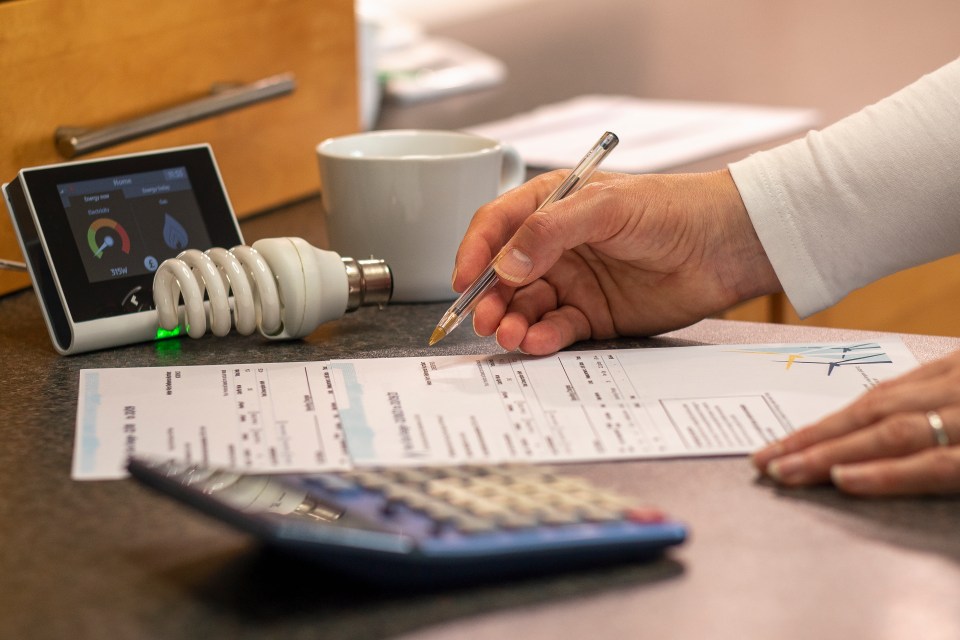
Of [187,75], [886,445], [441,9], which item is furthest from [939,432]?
[441,9]

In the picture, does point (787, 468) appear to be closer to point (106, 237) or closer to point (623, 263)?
point (623, 263)

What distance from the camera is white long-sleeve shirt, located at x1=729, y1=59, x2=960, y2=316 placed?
2.92ft

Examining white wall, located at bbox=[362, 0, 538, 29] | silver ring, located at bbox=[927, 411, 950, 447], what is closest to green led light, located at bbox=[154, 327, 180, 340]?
silver ring, located at bbox=[927, 411, 950, 447]

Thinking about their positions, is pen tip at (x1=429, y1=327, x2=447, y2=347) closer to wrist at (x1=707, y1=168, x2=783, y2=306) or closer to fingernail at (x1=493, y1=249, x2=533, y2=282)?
fingernail at (x1=493, y1=249, x2=533, y2=282)

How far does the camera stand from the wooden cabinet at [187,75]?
0.99 meters

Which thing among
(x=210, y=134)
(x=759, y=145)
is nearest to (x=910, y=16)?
(x=759, y=145)

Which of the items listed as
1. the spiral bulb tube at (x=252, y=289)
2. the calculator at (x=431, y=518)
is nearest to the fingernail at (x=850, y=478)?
the calculator at (x=431, y=518)

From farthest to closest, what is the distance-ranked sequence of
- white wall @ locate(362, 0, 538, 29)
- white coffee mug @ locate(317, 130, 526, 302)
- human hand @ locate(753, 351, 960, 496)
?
white wall @ locate(362, 0, 538, 29)
white coffee mug @ locate(317, 130, 526, 302)
human hand @ locate(753, 351, 960, 496)

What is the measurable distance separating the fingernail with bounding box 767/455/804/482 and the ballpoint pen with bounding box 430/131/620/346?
30cm

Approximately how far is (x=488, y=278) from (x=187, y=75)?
0.50 metres

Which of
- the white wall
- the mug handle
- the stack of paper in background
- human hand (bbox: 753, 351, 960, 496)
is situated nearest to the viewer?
human hand (bbox: 753, 351, 960, 496)

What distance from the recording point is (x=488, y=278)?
2.87 feet

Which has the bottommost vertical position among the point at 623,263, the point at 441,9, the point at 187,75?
the point at 441,9

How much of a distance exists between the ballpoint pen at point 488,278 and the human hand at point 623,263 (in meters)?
0.01
